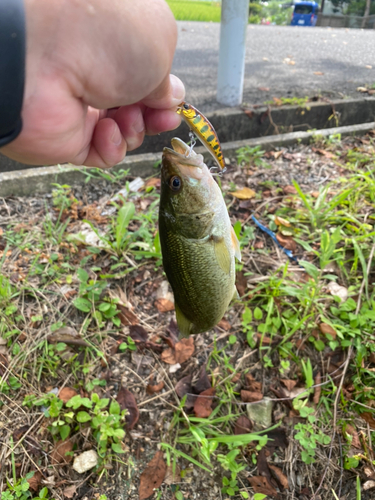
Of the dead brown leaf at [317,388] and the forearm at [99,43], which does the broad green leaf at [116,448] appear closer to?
the dead brown leaf at [317,388]

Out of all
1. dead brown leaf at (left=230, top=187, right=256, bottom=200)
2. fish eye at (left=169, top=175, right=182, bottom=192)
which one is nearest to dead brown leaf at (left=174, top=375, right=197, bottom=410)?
fish eye at (left=169, top=175, right=182, bottom=192)

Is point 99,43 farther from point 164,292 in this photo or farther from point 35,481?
point 35,481

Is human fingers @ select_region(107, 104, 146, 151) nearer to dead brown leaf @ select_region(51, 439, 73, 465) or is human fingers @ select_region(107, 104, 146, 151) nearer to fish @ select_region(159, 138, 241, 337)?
fish @ select_region(159, 138, 241, 337)

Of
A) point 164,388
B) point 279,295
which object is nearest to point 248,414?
point 164,388

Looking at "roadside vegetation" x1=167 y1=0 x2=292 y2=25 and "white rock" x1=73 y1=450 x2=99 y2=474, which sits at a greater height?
"roadside vegetation" x1=167 y1=0 x2=292 y2=25

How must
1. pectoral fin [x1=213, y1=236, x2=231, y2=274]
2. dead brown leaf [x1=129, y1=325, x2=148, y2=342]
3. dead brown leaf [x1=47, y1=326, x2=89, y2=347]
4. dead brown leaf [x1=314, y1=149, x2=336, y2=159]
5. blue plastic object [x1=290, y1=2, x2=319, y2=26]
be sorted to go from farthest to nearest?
blue plastic object [x1=290, y1=2, x2=319, y2=26], dead brown leaf [x1=314, y1=149, x2=336, y2=159], dead brown leaf [x1=129, y1=325, x2=148, y2=342], dead brown leaf [x1=47, y1=326, x2=89, y2=347], pectoral fin [x1=213, y1=236, x2=231, y2=274]

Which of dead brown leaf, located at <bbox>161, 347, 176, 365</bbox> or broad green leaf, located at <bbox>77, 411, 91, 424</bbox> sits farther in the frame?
dead brown leaf, located at <bbox>161, 347, 176, 365</bbox>
